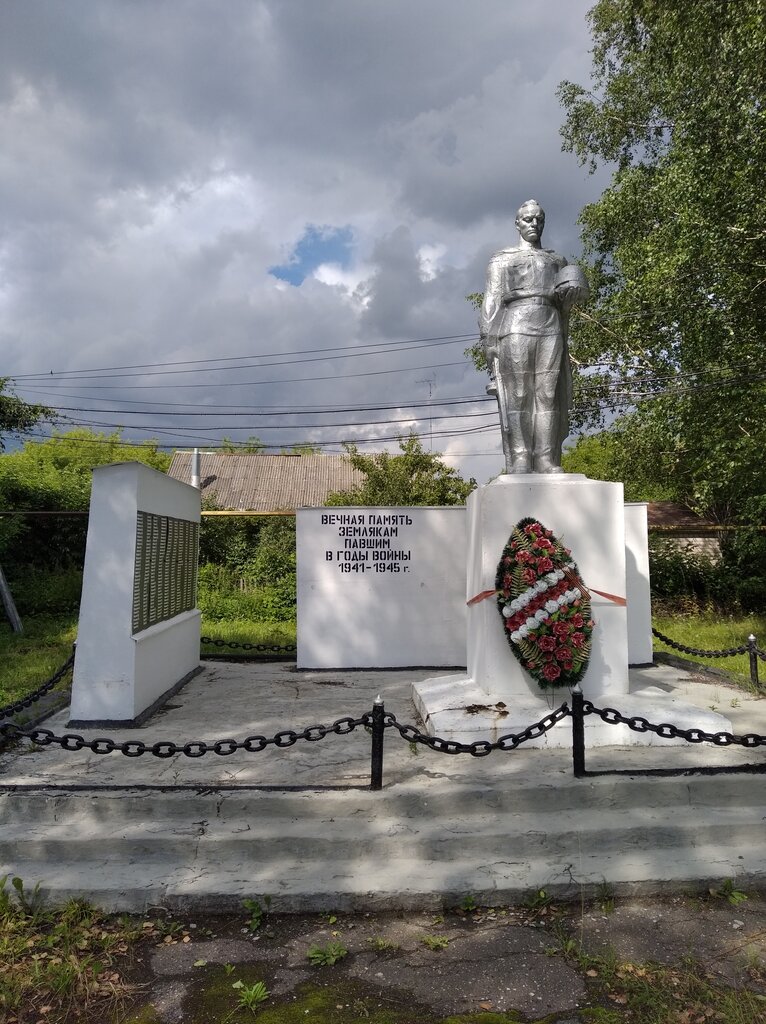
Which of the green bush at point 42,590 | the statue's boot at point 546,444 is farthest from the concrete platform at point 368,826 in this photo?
the green bush at point 42,590

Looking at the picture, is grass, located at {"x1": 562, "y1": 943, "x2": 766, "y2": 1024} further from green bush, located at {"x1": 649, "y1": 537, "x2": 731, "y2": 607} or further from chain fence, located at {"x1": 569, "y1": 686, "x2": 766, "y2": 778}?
green bush, located at {"x1": 649, "y1": 537, "x2": 731, "y2": 607}

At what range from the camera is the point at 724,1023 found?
8.47 feet

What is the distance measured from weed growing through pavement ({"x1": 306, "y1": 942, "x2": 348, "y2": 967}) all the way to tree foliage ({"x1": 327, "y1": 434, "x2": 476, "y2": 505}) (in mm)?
14569

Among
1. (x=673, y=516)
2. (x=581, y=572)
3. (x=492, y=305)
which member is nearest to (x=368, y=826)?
(x=581, y=572)

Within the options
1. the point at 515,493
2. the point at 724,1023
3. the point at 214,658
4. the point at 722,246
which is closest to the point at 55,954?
the point at 724,1023

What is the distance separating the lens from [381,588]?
9.04 m

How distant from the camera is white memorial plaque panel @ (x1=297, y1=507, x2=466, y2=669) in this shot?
8.98 m

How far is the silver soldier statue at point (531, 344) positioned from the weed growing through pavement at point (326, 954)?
12.6 feet

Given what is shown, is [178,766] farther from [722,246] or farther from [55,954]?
[722,246]

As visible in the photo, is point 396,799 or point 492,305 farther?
point 492,305

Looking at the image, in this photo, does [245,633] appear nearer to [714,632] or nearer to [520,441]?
[520,441]

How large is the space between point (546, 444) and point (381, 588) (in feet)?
12.1

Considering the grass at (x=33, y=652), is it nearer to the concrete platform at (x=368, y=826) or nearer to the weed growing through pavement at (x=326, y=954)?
the concrete platform at (x=368, y=826)

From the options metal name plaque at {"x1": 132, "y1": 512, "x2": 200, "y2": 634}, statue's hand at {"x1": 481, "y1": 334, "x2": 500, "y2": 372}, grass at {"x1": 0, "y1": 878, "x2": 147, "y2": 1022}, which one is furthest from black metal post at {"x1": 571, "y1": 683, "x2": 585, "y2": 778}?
metal name plaque at {"x1": 132, "y1": 512, "x2": 200, "y2": 634}
